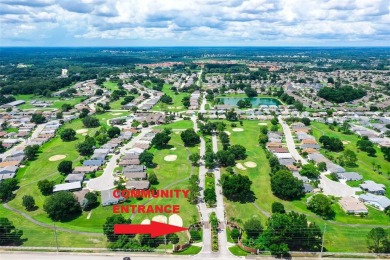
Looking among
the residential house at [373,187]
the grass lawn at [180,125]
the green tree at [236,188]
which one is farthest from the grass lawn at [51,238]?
the grass lawn at [180,125]

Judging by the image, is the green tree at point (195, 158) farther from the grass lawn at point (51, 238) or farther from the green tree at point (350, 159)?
the green tree at point (350, 159)

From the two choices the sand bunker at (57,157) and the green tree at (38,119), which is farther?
the green tree at (38,119)

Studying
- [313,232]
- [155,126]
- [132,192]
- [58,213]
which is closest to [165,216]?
[132,192]

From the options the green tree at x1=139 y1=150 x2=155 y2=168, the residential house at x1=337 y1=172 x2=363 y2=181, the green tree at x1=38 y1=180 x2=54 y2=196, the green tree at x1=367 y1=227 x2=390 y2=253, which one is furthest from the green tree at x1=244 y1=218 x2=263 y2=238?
the green tree at x1=38 y1=180 x2=54 y2=196

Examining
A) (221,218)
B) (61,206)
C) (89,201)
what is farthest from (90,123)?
(221,218)

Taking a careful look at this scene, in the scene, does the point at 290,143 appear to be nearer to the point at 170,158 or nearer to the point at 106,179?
the point at 170,158

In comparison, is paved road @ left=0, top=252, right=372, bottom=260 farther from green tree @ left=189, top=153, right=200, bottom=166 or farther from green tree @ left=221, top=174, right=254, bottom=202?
green tree @ left=189, top=153, right=200, bottom=166

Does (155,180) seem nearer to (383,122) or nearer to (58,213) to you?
(58,213)
